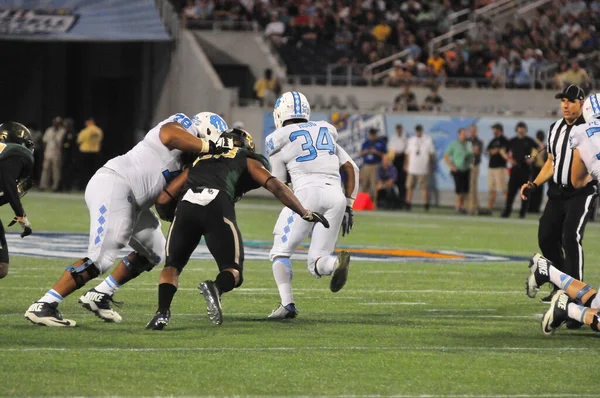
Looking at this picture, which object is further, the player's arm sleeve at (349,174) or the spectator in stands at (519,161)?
the spectator in stands at (519,161)

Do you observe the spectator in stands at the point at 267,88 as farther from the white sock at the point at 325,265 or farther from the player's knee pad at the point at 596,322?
the player's knee pad at the point at 596,322

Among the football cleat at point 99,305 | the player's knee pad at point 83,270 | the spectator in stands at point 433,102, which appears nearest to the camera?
Result: the player's knee pad at point 83,270

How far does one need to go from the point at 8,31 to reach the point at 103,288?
22.0m

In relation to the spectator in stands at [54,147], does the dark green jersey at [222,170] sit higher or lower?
higher

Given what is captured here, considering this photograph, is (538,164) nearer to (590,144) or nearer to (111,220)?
(590,144)

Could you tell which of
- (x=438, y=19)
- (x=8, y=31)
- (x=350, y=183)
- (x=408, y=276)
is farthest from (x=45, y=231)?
(x=438, y=19)

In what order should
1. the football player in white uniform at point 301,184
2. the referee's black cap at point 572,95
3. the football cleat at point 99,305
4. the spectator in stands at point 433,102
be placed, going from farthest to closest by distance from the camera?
the spectator in stands at point 433,102 → the referee's black cap at point 572,95 → the football player in white uniform at point 301,184 → the football cleat at point 99,305

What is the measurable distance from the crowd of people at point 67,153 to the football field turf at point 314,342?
46.1 ft

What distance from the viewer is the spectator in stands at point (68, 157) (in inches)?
1111

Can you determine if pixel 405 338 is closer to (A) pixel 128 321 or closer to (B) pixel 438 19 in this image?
(A) pixel 128 321

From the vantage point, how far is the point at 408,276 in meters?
13.2

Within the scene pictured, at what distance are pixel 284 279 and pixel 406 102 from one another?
59.1 feet

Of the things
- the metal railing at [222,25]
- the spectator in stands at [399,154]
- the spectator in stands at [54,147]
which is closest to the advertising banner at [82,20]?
the metal railing at [222,25]

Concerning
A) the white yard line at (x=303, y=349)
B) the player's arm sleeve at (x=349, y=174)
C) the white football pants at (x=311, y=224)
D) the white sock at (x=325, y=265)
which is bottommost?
the white yard line at (x=303, y=349)
